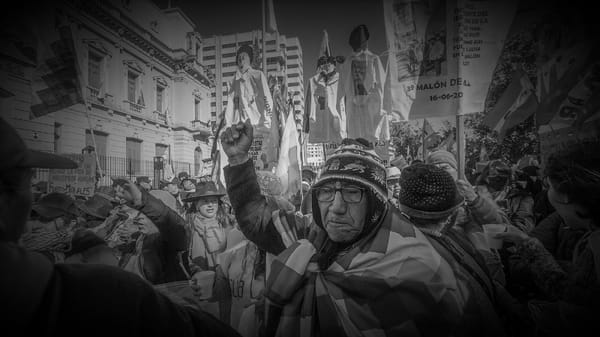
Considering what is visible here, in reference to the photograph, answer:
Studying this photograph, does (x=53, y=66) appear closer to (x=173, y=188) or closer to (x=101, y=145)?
(x=101, y=145)

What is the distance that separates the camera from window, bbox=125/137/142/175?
441cm

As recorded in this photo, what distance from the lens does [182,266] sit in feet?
11.1

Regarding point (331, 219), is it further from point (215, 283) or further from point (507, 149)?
point (507, 149)

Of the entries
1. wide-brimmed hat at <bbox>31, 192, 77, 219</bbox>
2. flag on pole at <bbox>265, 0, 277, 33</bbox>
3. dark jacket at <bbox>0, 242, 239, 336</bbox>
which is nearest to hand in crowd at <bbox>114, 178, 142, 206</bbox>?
wide-brimmed hat at <bbox>31, 192, 77, 219</bbox>

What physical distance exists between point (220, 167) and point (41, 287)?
3704mm

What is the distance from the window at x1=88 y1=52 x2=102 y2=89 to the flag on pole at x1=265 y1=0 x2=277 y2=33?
266cm

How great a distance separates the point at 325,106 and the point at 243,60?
5.45ft

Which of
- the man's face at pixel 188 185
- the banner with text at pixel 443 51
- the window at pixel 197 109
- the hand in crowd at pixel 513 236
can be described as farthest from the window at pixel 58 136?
the hand in crowd at pixel 513 236

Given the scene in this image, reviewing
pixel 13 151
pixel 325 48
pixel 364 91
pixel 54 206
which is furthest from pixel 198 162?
pixel 13 151

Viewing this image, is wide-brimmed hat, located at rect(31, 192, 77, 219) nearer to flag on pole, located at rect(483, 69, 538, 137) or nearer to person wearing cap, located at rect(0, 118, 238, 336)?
person wearing cap, located at rect(0, 118, 238, 336)

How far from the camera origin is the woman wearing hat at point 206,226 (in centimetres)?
373

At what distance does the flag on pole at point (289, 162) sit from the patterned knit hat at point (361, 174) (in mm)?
2211

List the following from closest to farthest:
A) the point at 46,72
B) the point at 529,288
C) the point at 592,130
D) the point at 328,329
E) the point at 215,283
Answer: the point at 328,329 → the point at 529,288 → the point at 215,283 → the point at 592,130 → the point at 46,72

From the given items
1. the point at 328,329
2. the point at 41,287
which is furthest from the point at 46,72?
the point at 328,329
